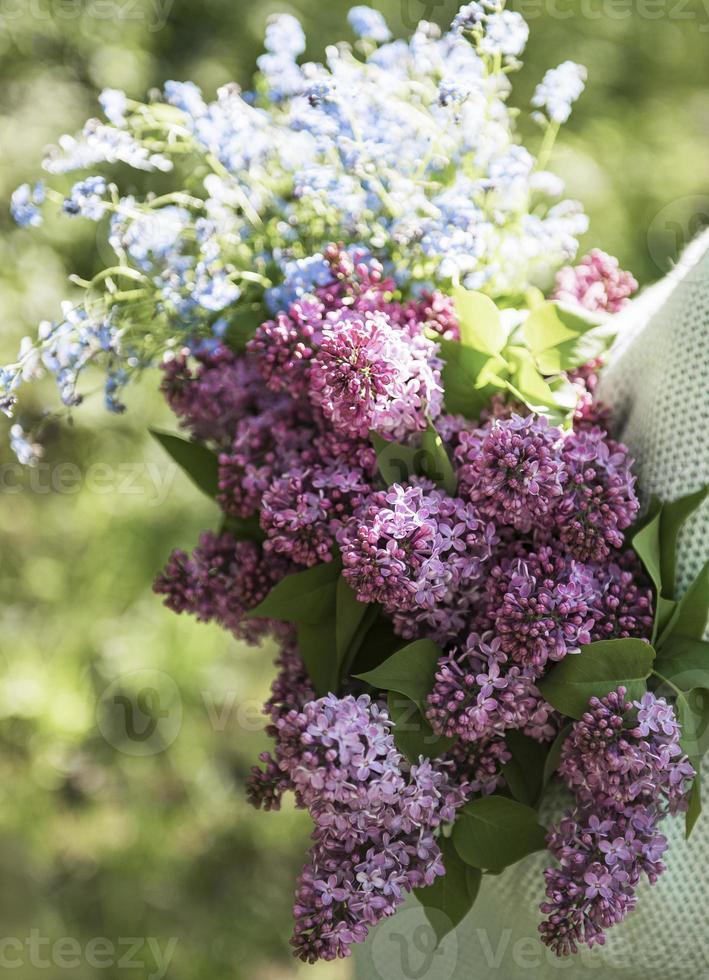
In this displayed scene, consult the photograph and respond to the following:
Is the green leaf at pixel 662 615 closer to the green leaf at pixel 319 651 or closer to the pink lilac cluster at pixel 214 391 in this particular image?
the green leaf at pixel 319 651

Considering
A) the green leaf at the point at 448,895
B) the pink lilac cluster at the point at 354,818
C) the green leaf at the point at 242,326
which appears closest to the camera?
the pink lilac cluster at the point at 354,818

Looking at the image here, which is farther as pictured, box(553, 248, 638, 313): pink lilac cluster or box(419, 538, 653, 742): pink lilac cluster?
box(553, 248, 638, 313): pink lilac cluster

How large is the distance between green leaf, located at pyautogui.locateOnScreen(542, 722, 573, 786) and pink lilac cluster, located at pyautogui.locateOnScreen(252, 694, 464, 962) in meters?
0.10

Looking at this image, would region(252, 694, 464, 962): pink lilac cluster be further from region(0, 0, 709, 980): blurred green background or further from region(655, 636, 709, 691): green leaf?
region(0, 0, 709, 980): blurred green background

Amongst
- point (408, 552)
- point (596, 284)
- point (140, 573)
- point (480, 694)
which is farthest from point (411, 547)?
point (140, 573)

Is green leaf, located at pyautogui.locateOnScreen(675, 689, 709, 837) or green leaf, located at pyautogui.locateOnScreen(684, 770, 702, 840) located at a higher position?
green leaf, located at pyautogui.locateOnScreen(675, 689, 709, 837)

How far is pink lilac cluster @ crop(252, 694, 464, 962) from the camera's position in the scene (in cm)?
61

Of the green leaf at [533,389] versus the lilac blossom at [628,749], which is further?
the green leaf at [533,389]

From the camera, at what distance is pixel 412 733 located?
668 millimetres

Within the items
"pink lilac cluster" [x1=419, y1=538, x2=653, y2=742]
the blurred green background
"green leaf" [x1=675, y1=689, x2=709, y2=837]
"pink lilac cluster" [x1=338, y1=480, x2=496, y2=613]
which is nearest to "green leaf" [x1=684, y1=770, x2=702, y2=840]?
"green leaf" [x1=675, y1=689, x2=709, y2=837]

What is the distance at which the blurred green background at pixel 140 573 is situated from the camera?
2.00 m

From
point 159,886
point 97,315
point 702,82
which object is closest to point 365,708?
point 97,315

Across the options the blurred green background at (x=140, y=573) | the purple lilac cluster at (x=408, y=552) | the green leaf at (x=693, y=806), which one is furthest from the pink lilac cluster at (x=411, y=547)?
the blurred green background at (x=140, y=573)

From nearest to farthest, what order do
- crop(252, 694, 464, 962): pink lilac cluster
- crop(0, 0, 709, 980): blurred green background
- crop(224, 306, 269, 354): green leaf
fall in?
1. crop(252, 694, 464, 962): pink lilac cluster
2. crop(224, 306, 269, 354): green leaf
3. crop(0, 0, 709, 980): blurred green background
